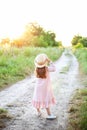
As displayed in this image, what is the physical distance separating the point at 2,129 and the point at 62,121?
1.53 meters

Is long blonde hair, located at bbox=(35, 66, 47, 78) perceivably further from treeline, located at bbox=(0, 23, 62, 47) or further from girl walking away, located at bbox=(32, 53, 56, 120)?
treeline, located at bbox=(0, 23, 62, 47)

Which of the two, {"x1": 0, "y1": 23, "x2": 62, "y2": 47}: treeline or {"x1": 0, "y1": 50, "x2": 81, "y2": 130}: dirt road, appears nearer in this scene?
{"x1": 0, "y1": 50, "x2": 81, "y2": 130}: dirt road

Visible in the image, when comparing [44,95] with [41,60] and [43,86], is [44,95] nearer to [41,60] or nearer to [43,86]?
[43,86]

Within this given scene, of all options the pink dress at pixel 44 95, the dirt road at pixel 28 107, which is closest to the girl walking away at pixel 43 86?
Result: the pink dress at pixel 44 95

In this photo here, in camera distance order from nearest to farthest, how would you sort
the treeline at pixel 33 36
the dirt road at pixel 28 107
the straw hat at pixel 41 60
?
the dirt road at pixel 28 107 < the straw hat at pixel 41 60 < the treeline at pixel 33 36

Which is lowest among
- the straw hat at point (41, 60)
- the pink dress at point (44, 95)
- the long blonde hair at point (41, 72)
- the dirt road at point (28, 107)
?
the dirt road at point (28, 107)

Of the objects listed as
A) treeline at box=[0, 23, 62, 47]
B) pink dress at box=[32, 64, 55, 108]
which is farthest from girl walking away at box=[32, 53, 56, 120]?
treeline at box=[0, 23, 62, 47]

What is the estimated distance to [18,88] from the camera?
13.7 m

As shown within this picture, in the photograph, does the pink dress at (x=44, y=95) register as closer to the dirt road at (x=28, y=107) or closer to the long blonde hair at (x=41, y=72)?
the long blonde hair at (x=41, y=72)

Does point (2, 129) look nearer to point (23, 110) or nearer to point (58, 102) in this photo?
point (23, 110)

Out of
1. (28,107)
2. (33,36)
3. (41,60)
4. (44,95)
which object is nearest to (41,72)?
(41,60)

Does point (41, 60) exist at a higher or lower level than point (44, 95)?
higher

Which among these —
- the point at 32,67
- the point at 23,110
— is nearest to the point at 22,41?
the point at 32,67

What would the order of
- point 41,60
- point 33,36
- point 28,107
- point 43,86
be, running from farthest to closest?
point 33,36 → point 28,107 → point 43,86 → point 41,60
